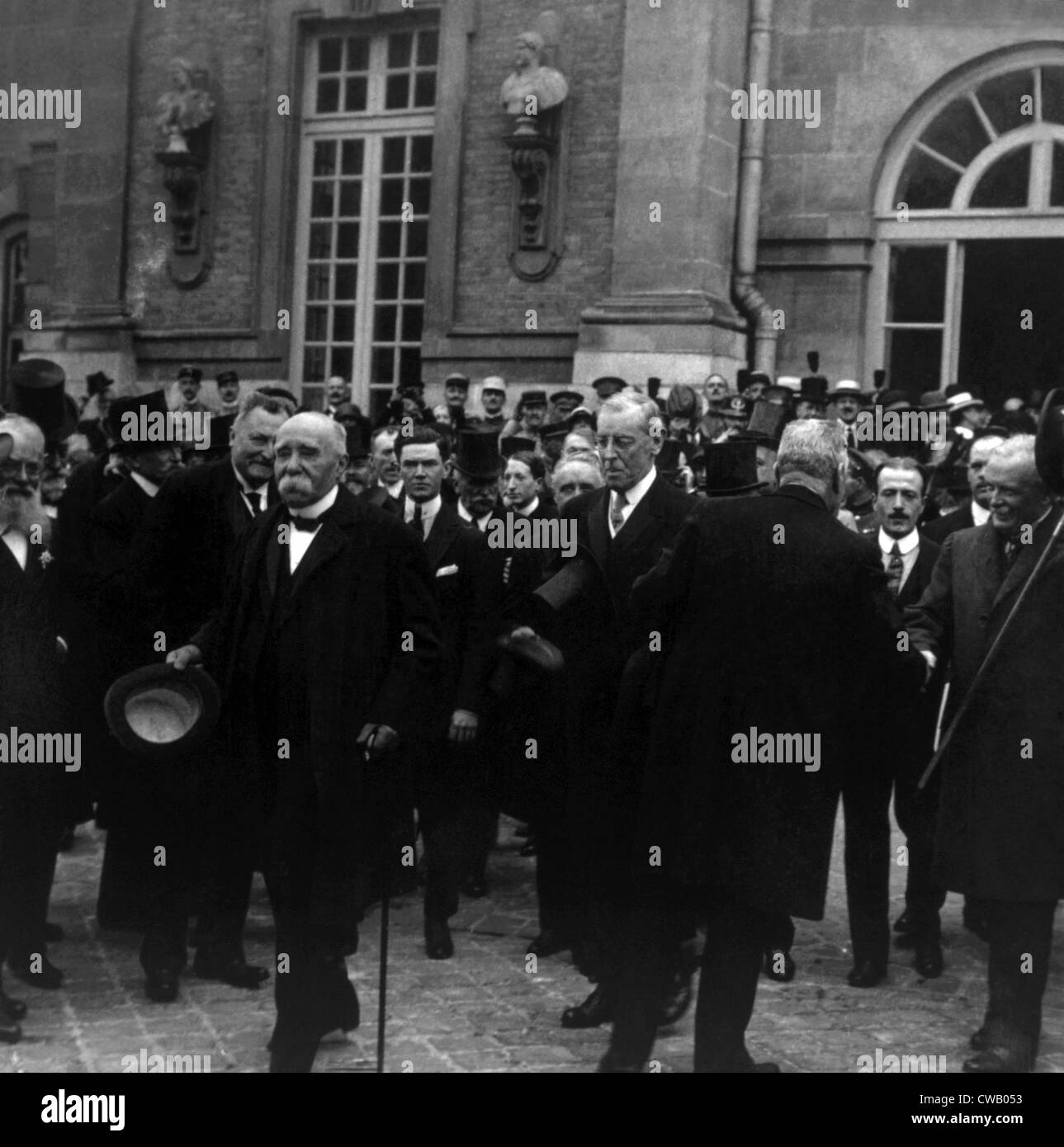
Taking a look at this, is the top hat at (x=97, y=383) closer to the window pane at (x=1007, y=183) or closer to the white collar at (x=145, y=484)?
the window pane at (x=1007, y=183)

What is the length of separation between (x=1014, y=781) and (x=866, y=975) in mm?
1312

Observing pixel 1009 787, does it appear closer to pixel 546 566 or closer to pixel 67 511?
pixel 546 566

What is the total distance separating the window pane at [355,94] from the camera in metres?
18.8

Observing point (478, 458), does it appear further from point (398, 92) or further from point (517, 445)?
point (398, 92)

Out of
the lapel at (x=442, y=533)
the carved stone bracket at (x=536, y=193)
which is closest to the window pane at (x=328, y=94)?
the carved stone bracket at (x=536, y=193)

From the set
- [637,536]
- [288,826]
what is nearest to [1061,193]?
[637,536]

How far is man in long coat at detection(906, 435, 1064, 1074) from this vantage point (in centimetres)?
567

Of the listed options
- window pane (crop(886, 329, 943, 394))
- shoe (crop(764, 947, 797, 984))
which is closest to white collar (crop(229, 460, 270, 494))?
shoe (crop(764, 947, 797, 984))

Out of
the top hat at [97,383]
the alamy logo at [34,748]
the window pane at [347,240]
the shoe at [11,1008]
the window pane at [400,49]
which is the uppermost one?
the window pane at [400,49]

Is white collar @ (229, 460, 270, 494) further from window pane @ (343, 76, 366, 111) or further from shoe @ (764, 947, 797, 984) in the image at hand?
window pane @ (343, 76, 366, 111)

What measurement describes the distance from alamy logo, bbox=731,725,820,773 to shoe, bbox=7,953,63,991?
2755 millimetres

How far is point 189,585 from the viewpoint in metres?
6.83

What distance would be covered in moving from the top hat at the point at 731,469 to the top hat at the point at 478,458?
74.0 inches

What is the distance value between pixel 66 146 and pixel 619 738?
15952mm
